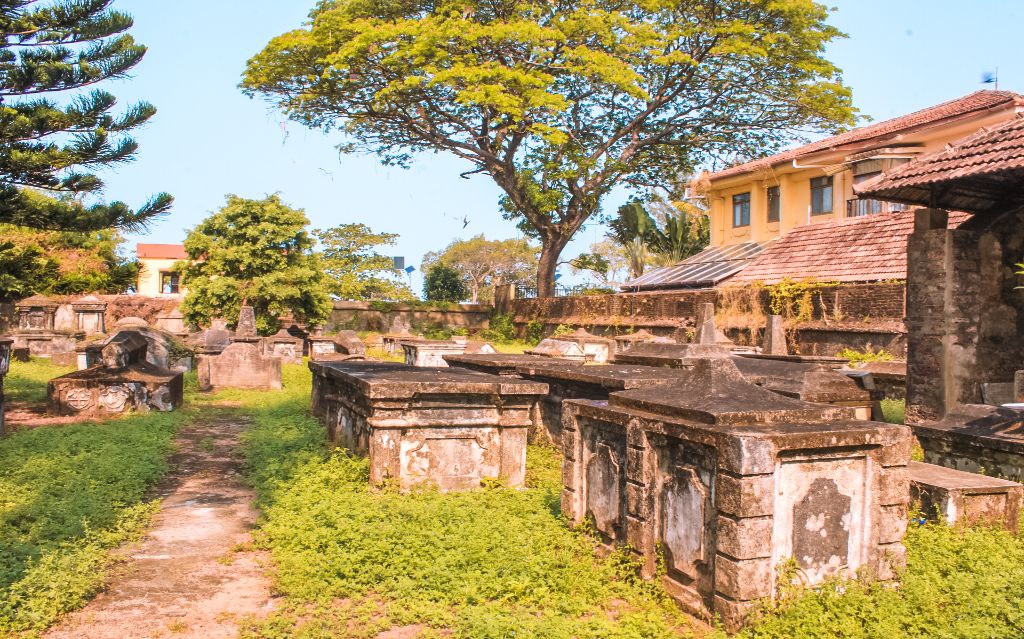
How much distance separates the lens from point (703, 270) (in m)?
26.0

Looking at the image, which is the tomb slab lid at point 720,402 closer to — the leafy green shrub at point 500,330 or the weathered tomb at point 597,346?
the weathered tomb at point 597,346

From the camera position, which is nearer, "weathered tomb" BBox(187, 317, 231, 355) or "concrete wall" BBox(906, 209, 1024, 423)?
"concrete wall" BBox(906, 209, 1024, 423)

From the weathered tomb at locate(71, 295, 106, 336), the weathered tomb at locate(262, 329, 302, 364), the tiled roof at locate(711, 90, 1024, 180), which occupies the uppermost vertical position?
the tiled roof at locate(711, 90, 1024, 180)

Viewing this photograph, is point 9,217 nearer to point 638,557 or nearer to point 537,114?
point 638,557

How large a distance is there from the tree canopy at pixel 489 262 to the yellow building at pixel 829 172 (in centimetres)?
2334

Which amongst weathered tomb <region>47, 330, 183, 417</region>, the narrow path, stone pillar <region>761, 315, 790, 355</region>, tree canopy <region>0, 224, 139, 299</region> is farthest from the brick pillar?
tree canopy <region>0, 224, 139, 299</region>

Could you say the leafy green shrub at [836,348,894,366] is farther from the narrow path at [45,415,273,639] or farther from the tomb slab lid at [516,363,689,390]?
the narrow path at [45,415,273,639]

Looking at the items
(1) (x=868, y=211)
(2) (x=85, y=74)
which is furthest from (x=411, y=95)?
(2) (x=85, y=74)

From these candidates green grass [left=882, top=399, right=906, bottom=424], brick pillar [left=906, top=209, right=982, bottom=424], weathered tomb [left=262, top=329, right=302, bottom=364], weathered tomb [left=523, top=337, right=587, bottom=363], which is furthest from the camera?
weathered tomb [left=262, top=329, right=302, bottom=364]

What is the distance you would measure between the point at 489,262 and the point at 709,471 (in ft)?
158

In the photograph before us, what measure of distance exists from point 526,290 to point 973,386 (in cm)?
4428

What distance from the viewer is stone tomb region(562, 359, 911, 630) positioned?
3832 mm

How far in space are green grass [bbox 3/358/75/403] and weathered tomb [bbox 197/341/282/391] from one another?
8.21 feet

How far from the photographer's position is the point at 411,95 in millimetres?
26578
